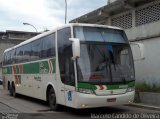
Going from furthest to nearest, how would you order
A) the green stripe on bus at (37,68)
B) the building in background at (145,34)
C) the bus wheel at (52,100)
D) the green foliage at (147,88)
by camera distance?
the building in background at (145,34), the green foliage at (147,88), the green stripe on bus at (37,68), the bus wheel at (52,100)

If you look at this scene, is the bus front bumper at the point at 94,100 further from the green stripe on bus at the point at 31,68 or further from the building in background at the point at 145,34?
the green stripe on bus at the point at 31,68

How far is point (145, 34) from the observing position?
17.6 meters

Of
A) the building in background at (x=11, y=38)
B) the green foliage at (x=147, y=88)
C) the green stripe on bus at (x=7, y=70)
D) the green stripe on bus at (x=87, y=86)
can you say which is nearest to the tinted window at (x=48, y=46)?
the green stripe on bus at (x=87, y=86)

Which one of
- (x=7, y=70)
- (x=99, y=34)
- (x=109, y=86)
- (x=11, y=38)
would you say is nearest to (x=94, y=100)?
(x=109, y=86)

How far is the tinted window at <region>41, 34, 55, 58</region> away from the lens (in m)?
14.6

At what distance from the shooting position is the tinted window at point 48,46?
47.9ft

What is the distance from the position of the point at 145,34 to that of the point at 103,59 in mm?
5773

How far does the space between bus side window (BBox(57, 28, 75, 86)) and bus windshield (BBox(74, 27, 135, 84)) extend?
0.45 meters

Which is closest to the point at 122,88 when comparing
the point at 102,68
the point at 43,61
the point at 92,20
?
the point at 102,68

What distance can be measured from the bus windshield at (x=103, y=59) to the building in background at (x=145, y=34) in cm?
248

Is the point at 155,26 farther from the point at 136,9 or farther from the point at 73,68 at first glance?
the point at 73,68

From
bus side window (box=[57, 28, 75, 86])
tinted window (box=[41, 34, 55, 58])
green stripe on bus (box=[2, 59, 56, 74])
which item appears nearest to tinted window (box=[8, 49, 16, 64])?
green stripe on bus (box=[2, 59, 56, 74])

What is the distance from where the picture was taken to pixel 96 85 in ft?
39.5

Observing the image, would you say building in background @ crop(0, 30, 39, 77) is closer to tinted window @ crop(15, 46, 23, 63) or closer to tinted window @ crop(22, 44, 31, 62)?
tinted window @ crop(15, 46, 23, 63)
